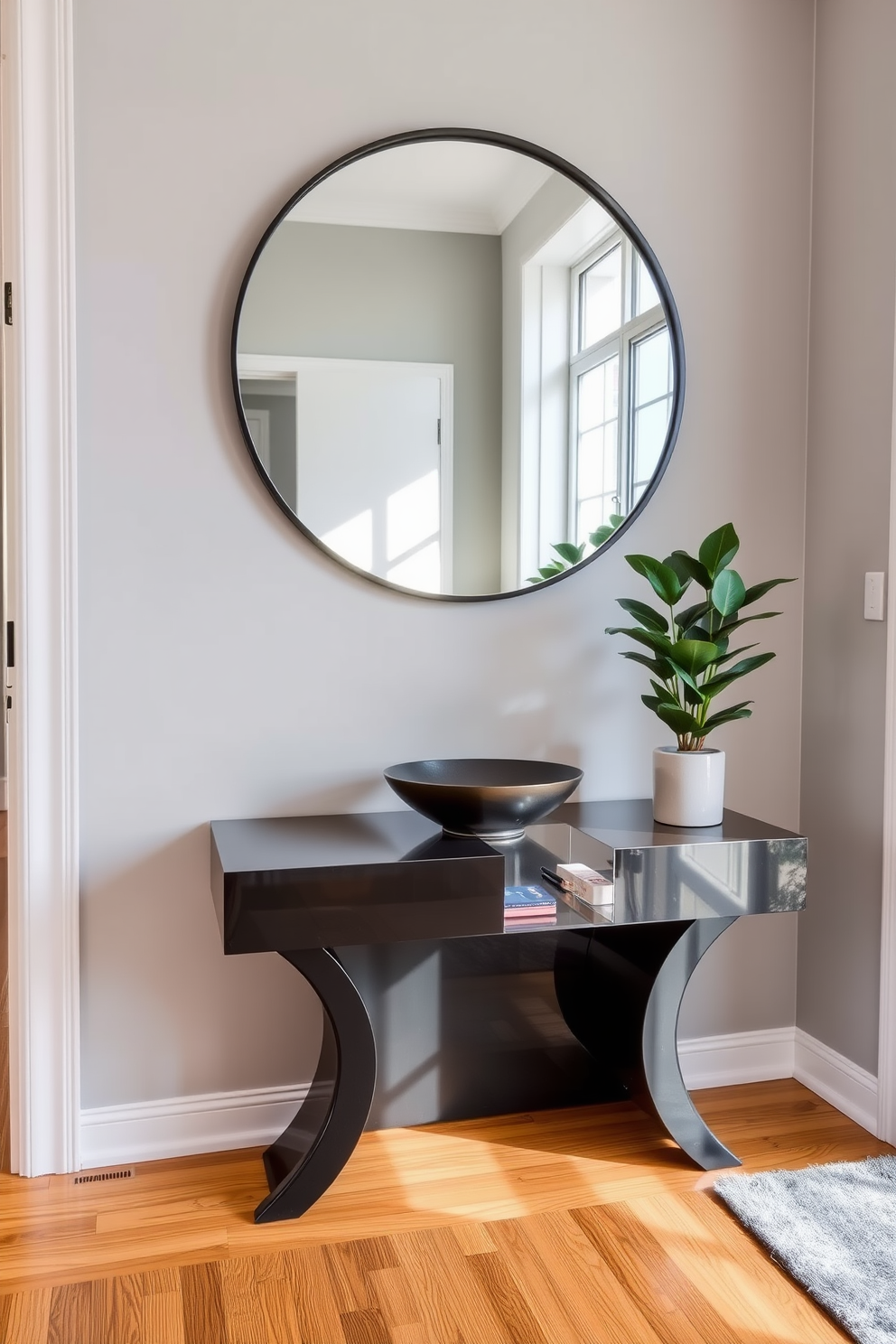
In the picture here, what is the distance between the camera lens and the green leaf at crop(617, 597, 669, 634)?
2188 millimetres

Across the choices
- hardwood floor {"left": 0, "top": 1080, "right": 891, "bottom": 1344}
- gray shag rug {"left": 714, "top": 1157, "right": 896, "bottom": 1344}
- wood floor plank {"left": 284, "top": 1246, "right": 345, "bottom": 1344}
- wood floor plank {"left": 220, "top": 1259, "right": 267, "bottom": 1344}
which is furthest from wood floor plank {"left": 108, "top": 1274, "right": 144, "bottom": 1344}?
gray shag rug {"left": 714, "top": 1157, "right": 896, "bottom": 1344}

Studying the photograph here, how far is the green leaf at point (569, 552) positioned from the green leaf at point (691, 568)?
9.0 inches

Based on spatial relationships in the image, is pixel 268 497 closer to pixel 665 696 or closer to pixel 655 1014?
pixel 665 696

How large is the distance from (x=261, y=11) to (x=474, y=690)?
144 centimetres

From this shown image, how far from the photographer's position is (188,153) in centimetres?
207

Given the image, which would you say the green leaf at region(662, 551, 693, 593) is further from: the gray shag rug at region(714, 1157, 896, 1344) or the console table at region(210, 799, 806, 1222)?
the gray shag rug at region(714, 1157, 896, 1344)

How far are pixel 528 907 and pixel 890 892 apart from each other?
86cm

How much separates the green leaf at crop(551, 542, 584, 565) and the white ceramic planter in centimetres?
48

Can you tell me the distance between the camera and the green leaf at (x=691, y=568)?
2127mm

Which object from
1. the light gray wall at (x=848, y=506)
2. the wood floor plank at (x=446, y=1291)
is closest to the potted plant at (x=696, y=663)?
the light gray wall at (x=848, y=506)

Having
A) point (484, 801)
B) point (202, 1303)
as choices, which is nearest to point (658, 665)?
point (484, 801)

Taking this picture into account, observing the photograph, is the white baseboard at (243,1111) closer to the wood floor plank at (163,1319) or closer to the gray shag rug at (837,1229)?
the gray shag rug at (837,1229)

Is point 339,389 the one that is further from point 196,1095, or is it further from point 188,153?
point 196,1095

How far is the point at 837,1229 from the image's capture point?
6.12 ft
